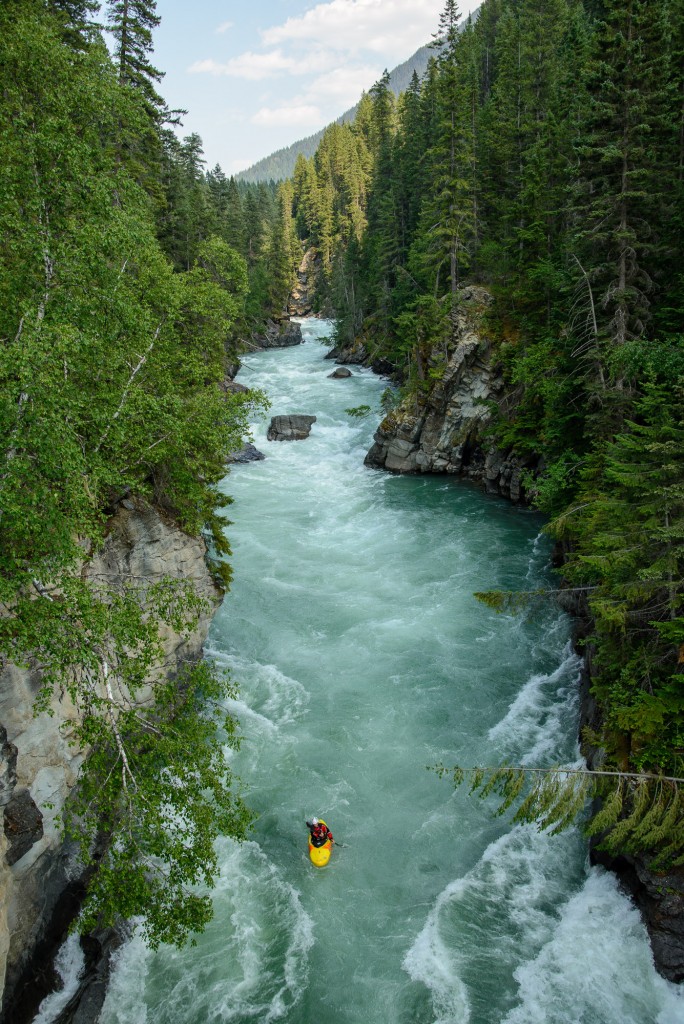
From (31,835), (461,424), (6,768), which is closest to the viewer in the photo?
(6,768)

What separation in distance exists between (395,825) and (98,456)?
938 cm

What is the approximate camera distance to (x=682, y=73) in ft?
66.5

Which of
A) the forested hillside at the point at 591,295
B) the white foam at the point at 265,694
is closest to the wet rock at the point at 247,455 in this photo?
the forested hillside at the point at 591,295

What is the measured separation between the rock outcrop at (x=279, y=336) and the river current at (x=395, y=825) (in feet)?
155

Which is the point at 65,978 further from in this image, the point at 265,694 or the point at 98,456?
the point at 98,456

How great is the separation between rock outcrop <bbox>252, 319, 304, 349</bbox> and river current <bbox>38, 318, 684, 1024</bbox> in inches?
1864

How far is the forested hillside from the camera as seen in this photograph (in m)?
10.9

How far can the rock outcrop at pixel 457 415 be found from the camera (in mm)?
30734

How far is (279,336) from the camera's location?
231 ft

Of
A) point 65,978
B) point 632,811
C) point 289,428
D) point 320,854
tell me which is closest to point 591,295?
point 632,811

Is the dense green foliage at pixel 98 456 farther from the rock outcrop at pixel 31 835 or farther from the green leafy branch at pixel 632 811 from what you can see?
the green leafy branch at pixel 632 811

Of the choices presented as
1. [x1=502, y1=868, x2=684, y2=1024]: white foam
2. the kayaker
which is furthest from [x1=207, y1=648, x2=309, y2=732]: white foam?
[x1=502, y1=868, x2=684, y2=1024]: white foam

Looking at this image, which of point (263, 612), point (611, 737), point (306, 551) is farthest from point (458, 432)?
point (611, 737)

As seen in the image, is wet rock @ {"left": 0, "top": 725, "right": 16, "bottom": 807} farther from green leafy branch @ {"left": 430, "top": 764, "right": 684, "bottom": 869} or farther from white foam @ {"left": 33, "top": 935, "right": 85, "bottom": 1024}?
green leafy branch @ {"left": 430, "top": 764, "right": 684, "bottom": 869}
